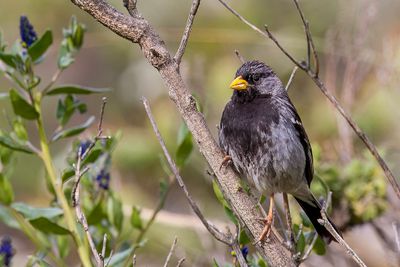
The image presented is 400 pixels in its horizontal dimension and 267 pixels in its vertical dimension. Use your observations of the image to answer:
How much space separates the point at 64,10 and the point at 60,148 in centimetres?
149

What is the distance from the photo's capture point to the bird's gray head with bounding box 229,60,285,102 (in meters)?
4.09

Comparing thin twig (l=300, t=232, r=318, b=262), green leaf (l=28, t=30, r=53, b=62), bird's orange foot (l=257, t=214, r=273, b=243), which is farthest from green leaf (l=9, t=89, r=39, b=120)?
thin twig (l=300, t=232, r=318, b=262)

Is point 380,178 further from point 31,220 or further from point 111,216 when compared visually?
point 31,220

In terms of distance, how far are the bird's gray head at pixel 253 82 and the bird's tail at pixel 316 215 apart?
63 centimetres

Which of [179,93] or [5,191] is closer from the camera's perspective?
[179,93]

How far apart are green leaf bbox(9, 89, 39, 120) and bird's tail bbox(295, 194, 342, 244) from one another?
138 cm

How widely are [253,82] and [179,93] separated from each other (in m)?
1.42

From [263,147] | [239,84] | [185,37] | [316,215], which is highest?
[239,84]

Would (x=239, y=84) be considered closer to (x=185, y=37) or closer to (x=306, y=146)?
(x=306, y=146)

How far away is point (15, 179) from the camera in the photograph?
266 inches

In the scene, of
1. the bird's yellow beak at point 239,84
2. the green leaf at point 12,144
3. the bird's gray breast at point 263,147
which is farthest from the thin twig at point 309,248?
the green leaf at point 12,144

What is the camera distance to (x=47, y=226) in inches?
125

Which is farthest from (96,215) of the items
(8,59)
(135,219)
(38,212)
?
(8,59)

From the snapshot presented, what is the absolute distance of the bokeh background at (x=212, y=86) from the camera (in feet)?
16.3
